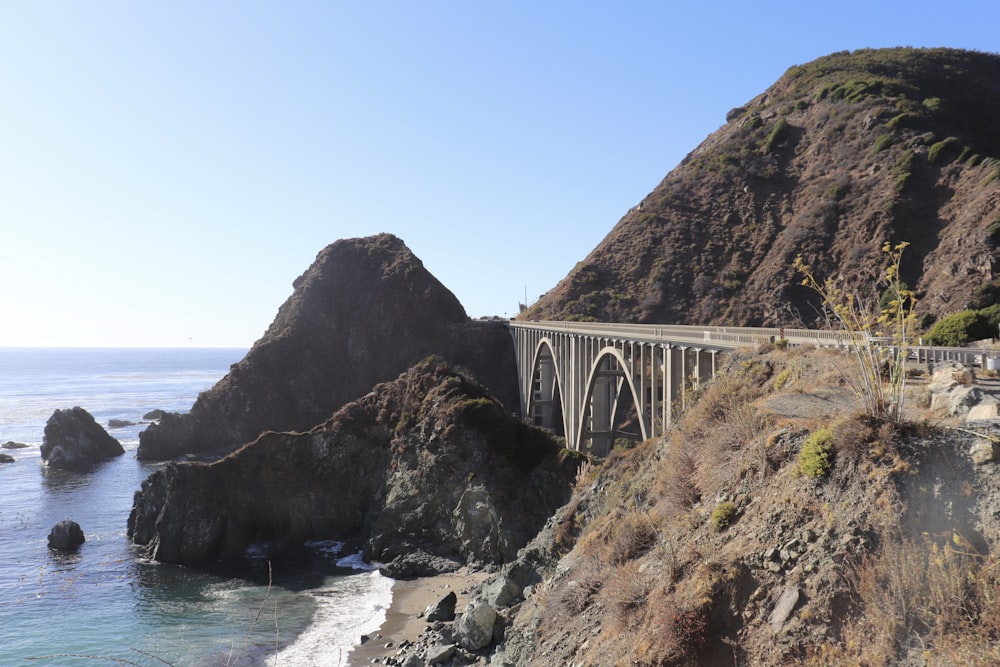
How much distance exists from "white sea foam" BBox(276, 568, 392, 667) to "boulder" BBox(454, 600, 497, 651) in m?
6.84

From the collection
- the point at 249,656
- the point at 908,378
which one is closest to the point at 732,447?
the point at 908,378

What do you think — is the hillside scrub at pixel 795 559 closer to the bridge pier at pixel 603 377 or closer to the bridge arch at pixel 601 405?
the bridge pier at pixel 603 377

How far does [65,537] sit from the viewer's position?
1389 inches

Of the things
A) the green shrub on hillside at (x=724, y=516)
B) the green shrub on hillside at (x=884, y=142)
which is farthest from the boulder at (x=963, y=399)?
the green shrub on hillside at (x=884, y=142)

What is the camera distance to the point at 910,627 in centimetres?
614

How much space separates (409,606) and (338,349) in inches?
2358

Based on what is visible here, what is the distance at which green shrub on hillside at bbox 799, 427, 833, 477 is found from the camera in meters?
8.24

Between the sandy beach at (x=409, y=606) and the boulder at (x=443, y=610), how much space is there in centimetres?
26

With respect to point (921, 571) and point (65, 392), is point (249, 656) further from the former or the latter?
point (65, 392)

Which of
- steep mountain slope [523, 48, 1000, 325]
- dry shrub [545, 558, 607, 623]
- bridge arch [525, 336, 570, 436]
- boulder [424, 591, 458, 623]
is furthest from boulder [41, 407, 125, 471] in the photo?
dry shrub [545, 558, 607, 623]

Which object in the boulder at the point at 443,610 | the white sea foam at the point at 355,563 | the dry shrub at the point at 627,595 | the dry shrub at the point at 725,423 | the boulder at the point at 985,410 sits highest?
the boulder at the point at 985,410

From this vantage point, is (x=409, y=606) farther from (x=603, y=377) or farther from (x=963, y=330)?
(x=963, y=330)

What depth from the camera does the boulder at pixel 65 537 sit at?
1384 inches

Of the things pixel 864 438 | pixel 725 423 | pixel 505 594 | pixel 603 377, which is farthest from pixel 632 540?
pixel 603 377
